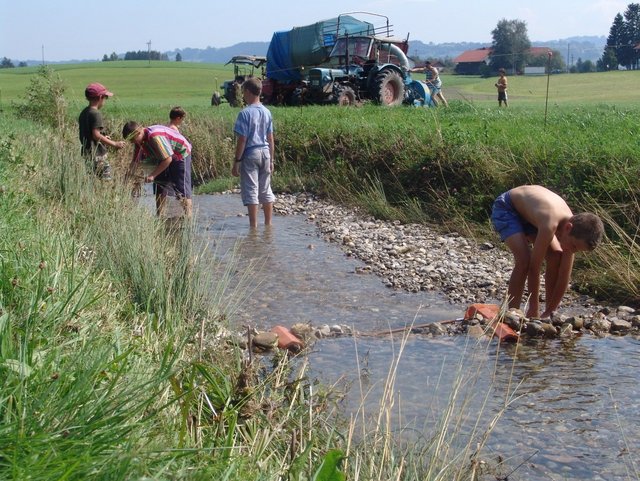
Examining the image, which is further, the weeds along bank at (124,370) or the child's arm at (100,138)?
the child's arm at (100,138)

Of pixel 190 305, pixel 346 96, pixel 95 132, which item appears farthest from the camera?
pixel 346 96

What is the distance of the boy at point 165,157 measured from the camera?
31.9 ft

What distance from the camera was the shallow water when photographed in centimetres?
475

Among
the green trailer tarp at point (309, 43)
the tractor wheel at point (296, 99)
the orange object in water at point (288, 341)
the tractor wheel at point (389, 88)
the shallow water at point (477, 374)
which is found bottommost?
the shallow water at point (477, 374)

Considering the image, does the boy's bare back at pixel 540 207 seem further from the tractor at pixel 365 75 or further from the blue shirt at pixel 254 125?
the tractor at pixel 365 75

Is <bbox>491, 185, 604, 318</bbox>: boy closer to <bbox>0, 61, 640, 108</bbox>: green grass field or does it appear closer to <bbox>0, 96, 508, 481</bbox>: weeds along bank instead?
<bbox>0, 96, 508, 481</bbox>: weeds along bank

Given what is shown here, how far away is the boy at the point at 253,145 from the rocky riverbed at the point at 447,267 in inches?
52.2

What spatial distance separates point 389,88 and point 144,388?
23407 millimetres

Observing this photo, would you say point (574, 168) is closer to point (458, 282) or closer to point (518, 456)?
point (458, 282)

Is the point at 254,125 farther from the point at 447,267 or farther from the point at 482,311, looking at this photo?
the point at 482,311

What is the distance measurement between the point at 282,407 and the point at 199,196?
12.5 metres

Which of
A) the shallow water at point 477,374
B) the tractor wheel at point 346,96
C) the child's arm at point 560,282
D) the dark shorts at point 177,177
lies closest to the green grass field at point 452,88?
the tractor wheel at point 346,96

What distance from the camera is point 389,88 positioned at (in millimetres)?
25984

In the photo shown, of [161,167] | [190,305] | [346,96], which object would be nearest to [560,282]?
[190,305]
